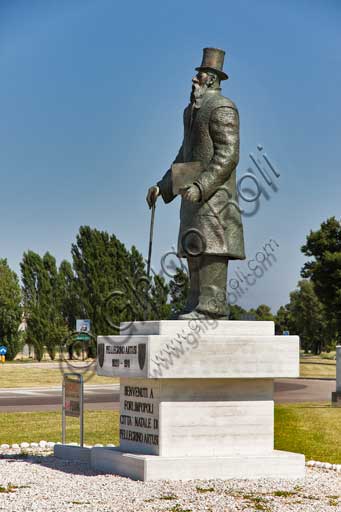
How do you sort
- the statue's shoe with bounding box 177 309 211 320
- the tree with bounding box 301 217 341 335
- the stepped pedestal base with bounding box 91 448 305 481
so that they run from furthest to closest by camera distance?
the tree with bounding box 301 217 341 335 < the statue's shoe with bounding box 177 309 211 320 < the stepped pedestal base with bounding box 91 448 305 481

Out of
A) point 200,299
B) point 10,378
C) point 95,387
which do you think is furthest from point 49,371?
point 200,299

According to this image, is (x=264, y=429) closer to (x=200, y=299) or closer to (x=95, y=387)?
(x=200, y=299)

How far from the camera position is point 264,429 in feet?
32.6

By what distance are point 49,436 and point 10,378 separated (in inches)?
752

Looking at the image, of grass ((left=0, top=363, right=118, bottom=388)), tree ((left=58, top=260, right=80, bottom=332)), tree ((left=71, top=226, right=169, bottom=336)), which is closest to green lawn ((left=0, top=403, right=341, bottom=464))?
grass ((left=0, top=363, right=118, bottom=388))

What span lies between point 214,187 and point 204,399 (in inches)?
91.0

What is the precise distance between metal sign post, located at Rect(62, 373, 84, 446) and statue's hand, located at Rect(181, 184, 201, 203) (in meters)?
2.88

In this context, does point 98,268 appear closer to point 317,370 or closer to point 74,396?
point 317,370

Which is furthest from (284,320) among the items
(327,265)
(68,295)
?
(327,265)

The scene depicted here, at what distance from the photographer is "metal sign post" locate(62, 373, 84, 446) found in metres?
11.5

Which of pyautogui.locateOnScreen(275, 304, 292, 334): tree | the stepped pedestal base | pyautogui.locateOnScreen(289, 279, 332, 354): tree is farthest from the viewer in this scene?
pyautogui.locateOnScreen(275, 304, 292, 334): tree

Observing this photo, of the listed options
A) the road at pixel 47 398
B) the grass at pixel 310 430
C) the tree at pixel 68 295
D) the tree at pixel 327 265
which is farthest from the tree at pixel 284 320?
the grass at pixel 310 430

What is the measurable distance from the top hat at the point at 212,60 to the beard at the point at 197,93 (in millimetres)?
206

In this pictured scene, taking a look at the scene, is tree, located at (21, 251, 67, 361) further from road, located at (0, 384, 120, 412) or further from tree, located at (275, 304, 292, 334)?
tree, located at (275, 304, 292, 334)
